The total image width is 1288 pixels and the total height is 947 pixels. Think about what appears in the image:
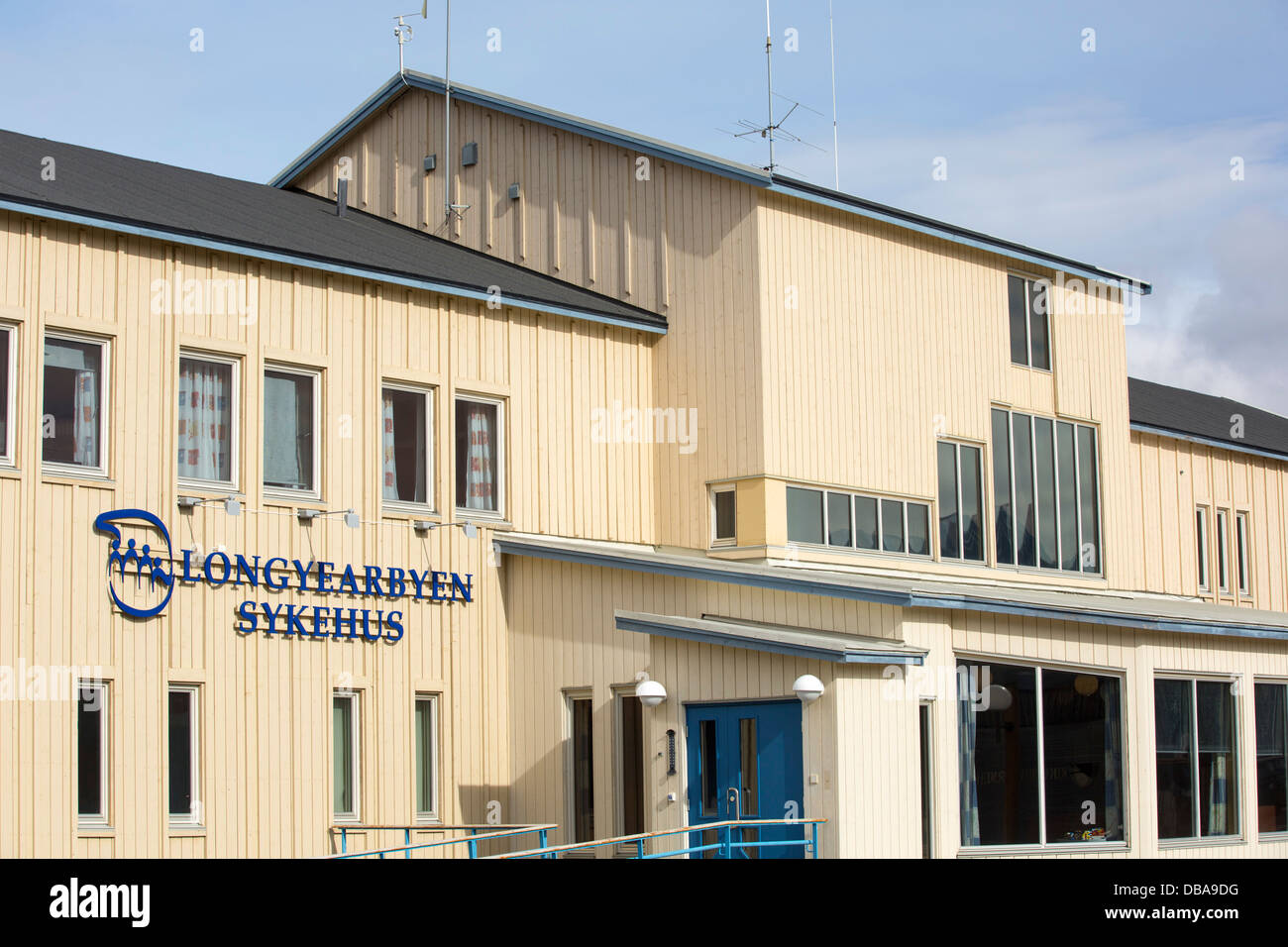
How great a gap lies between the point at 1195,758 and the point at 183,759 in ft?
38.6

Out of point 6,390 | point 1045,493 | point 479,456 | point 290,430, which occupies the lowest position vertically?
point 1045,493

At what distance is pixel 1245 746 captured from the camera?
65.0 feet

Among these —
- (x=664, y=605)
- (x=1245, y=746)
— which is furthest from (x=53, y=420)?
(x=1245, y=746)

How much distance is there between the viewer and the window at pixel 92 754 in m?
15.3

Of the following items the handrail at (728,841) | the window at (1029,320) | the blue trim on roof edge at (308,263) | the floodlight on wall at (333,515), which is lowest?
the handrail at (728,841)

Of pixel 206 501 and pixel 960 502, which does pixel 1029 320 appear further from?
pixel 206 501

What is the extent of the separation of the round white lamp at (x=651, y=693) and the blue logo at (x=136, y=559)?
491 centimetres

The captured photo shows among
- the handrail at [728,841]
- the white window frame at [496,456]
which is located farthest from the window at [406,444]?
the handrail at [728,841]

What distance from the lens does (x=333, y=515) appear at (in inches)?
686

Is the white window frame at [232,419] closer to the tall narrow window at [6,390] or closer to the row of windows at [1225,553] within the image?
the tall narrow window at [6,390]

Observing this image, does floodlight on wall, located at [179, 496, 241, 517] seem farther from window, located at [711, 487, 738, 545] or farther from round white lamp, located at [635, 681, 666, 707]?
window, located at [711, 487, 738, 545]

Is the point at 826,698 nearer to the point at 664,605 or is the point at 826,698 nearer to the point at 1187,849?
the point at 664,605

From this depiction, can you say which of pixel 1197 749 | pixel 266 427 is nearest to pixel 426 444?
pixel 266 427
